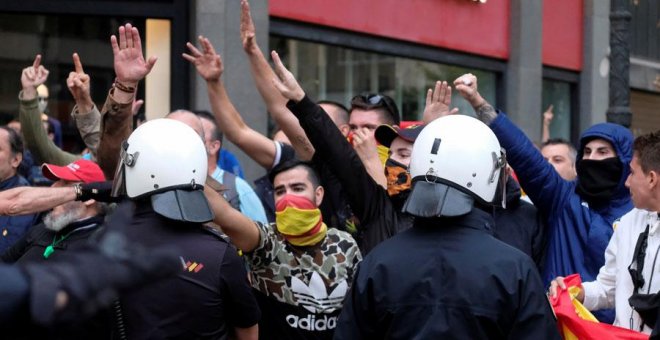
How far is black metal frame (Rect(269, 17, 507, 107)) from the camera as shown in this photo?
1343 cm

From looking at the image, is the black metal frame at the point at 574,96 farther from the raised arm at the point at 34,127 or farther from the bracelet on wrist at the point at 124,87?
the bracelet on wrist at the point at 124,87

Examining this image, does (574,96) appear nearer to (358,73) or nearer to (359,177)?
(358,73)

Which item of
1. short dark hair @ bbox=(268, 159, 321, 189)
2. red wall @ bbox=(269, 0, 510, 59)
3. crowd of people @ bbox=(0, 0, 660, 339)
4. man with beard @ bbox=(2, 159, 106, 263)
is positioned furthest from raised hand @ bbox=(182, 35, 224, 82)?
red wall @ bbox=(269, 0, 510, 59)

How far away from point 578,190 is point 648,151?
109cm

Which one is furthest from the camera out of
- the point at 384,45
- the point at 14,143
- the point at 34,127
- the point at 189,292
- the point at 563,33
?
the point at 563,33

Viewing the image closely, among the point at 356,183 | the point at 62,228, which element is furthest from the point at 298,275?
the point at 62,228

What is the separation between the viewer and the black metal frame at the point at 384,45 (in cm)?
1343

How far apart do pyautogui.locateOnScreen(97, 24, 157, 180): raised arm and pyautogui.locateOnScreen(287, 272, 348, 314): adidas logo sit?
3.36 ft

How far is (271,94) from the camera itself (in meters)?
7.07

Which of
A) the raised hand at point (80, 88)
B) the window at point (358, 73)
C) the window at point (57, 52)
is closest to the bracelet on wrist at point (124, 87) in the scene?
the raised hand at point (80, 88)

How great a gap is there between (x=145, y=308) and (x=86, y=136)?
88.7 inches

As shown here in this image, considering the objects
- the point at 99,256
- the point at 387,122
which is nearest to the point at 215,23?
the point at 387,122

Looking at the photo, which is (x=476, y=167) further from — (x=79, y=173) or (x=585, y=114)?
(x=585, y=114)

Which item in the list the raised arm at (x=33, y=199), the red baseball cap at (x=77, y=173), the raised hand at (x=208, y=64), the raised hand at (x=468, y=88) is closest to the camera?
the raised arm at (x=33, y=199)
